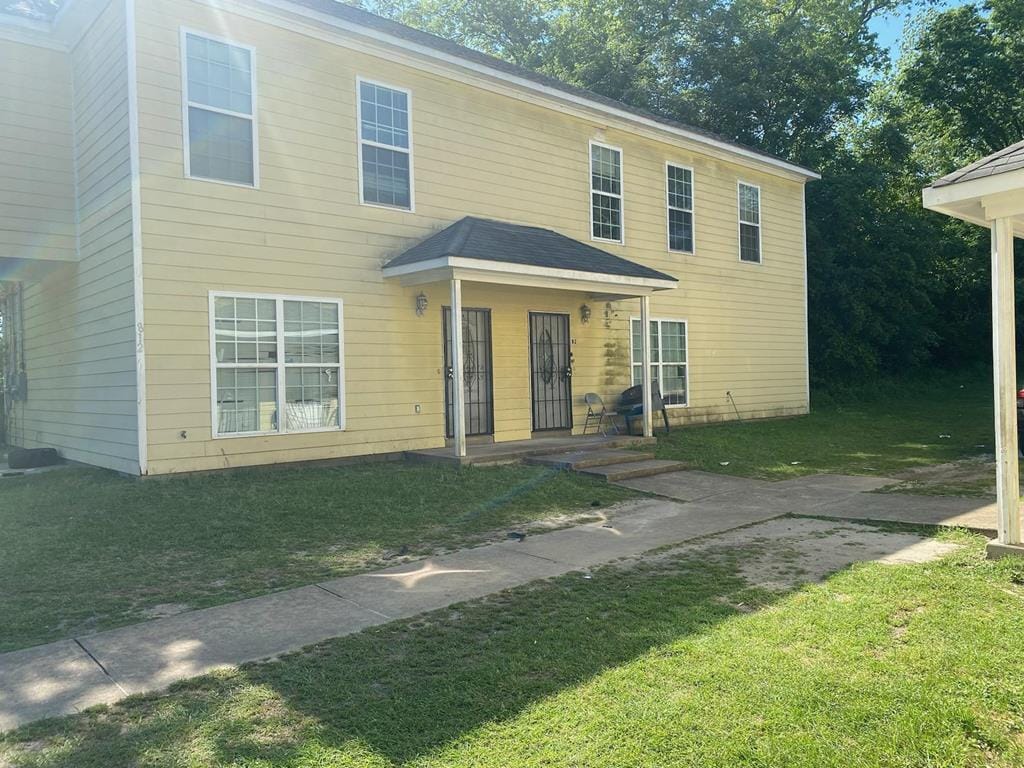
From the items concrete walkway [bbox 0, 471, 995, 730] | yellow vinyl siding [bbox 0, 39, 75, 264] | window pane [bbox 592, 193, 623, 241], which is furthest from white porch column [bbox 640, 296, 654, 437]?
yellow vinyl siding [bbox 0, 39, 75, 264]

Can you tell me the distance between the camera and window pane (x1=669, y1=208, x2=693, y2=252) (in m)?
14.6

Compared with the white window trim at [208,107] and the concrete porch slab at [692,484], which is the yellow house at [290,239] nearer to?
the white window trim at [208,107]

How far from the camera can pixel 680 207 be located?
583 inches

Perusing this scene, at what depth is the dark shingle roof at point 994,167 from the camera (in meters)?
4.90

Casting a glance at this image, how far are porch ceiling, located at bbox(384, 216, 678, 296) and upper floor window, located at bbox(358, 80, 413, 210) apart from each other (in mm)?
823

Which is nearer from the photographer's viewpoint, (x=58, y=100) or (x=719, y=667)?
(x=719, y=667)

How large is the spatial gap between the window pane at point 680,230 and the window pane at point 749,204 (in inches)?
74.2

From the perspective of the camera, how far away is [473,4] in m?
26.6

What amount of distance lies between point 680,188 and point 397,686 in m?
13.1

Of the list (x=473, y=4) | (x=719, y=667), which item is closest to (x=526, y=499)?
(x=719, y=667)

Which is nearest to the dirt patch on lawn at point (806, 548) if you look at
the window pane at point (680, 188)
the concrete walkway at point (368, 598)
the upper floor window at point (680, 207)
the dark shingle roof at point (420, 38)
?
the concrete walkway at point (368, 598)

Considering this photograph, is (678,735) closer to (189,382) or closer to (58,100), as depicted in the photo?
(189,382)

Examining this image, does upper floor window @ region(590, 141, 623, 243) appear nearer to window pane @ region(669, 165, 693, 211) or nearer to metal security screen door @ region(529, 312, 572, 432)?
window pane @ region(669, 165, 693, 211)

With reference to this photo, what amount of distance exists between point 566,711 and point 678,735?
48 cm
